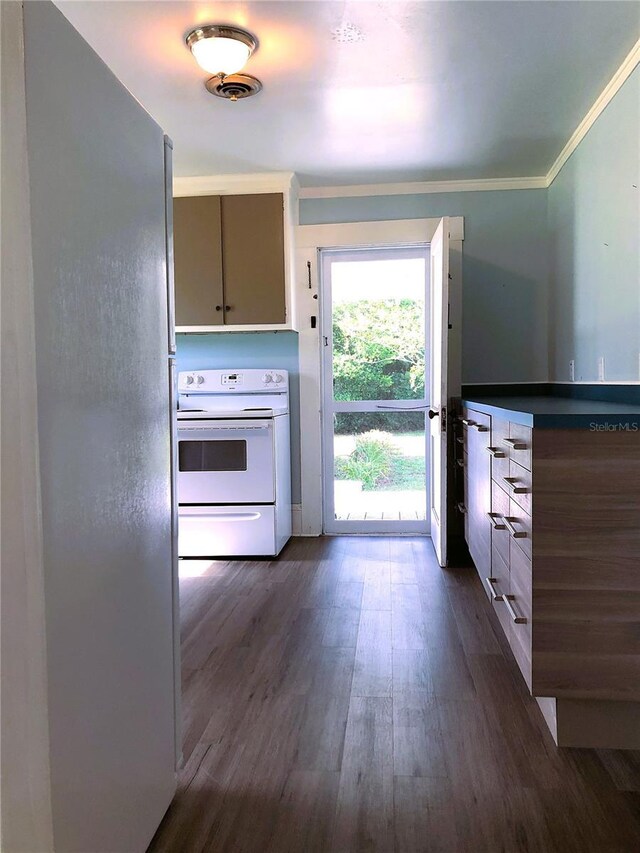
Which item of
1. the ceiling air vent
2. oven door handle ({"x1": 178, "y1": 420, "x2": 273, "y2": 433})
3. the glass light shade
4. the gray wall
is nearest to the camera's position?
the gray wall

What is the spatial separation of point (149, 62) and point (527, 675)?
8.28 feet

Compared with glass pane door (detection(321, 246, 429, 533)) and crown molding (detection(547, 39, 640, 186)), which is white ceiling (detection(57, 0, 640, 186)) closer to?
crown molding (detection(547, 39, 640, 186))

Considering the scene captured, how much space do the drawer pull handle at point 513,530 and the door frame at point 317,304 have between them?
6.16 ft

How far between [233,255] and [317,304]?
617 millimetres

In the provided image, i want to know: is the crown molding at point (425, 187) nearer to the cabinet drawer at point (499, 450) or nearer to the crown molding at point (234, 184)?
the crown molding at point (234, 184)

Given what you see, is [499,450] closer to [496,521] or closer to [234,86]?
[496,521]

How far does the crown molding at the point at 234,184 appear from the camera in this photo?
11.9 ft

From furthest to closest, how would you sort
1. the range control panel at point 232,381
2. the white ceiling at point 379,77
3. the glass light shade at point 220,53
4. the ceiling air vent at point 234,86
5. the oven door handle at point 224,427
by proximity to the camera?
Result: the range control panel at point 232,381, the oven door handle at point 224,427, the ceiling air vent at point 234,86, the glass light shade at point 220,53, the white ceiling at point 379,77

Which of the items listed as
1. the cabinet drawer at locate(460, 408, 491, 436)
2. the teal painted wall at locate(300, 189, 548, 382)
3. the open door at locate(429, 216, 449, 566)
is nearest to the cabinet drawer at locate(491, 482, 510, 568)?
the cabinet drawer at locate(460, 408, 491, 436)

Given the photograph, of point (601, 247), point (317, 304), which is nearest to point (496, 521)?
point (601, 247)

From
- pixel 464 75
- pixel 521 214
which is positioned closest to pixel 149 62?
pixel 464 75

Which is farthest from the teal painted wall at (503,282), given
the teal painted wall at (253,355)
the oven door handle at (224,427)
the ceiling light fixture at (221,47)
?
the ceiling light fixture at (221,47)

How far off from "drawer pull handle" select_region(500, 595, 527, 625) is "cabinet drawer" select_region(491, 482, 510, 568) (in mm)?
111

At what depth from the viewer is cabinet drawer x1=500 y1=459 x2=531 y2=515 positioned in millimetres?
1595
